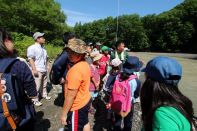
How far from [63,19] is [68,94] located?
46.2 metres

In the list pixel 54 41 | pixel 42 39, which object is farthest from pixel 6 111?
pixel 54 41

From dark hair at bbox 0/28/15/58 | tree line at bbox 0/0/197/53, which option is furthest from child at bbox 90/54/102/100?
tree line at bbox 0/0/197/53

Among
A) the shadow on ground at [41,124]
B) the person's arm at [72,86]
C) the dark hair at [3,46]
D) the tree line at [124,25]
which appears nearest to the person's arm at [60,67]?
the person's arm at [72,86]

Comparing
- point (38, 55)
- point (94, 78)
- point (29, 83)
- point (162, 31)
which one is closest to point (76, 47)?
point (29, 83)

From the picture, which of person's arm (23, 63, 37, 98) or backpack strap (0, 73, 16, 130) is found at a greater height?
person's arm (23, 63, 37, 98)

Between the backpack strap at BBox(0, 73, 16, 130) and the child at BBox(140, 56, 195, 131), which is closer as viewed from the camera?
the child at BBox(140, 56, 195, 131)

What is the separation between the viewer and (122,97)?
5.02 meters

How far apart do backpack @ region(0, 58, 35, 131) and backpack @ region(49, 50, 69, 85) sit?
1.80 m

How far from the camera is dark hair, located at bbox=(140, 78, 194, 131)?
202 cm

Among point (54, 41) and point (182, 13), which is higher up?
point (182, 13)

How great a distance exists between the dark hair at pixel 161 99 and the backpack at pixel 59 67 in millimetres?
3170

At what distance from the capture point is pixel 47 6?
47094mm

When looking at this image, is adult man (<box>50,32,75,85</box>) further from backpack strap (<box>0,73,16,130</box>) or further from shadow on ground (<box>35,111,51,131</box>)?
backpack strap (<box>0,73,16,130</box>)

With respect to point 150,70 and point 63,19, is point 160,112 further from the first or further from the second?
point 63,19
